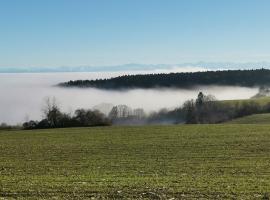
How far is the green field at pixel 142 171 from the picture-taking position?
18.9 m

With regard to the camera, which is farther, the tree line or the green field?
the tree line

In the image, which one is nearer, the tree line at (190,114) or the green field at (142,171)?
the green field at (142,171)

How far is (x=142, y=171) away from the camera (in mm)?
27953

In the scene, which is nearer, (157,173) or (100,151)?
(157,173)

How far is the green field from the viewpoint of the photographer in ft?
62.0

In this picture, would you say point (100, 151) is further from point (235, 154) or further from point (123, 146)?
point (235, 154)

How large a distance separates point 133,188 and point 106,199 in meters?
2.39

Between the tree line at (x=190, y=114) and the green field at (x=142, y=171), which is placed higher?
the green field at (x=142, y=171)

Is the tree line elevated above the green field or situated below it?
below

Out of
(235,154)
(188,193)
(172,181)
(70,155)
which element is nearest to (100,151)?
(70,155)

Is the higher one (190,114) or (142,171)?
(142,171)

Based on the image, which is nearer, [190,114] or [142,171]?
[142,171]

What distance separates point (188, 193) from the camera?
61.3 ft

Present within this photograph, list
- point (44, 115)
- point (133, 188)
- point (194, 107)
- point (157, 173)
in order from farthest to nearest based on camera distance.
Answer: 1. point (194, 107)
2. point (44, 115)
3. point (157, 173)
4. point (133, 188)
